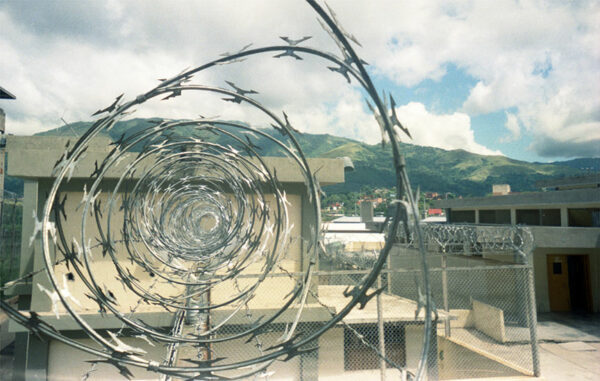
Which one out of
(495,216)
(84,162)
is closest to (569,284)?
(495,216)

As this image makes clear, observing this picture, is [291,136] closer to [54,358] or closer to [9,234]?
[54,358]

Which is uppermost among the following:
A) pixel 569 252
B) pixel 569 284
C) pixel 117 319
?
pixel 569 252

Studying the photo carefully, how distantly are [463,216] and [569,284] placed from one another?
1314cm

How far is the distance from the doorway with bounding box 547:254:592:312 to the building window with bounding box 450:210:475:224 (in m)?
11.2

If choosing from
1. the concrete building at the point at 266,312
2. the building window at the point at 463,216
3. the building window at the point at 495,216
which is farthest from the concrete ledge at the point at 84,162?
the building window at the point at 463,216

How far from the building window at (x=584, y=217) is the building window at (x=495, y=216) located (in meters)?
6.11

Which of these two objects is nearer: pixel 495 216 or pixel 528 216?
pixel 528 216

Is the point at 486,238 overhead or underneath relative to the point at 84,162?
underneath

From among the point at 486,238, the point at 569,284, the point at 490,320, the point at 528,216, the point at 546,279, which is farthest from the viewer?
the point at 528,216

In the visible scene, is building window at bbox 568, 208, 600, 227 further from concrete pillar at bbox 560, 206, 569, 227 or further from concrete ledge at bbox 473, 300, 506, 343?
concrete ledge at bbox 473, 300, 506, 343

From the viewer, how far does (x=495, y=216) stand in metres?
28.9

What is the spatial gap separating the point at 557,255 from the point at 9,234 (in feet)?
81.6

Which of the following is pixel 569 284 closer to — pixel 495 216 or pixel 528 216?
pixel 528 216

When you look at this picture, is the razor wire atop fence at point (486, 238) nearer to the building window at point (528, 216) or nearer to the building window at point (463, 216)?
the building window at point (528, 216)
